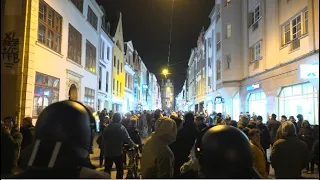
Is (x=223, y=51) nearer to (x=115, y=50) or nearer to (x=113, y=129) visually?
(x=115, y=50)

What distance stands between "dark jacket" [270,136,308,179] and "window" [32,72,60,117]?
10.1m

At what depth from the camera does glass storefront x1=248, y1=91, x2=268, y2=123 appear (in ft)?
57.2

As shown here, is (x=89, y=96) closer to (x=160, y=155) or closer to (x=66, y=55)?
(x=66, y=55)

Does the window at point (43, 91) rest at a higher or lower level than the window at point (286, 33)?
lower

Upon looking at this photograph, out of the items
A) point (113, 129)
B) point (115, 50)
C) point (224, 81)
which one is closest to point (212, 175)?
point (113, 129)

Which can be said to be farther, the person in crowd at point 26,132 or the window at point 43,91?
the window at point 43,91

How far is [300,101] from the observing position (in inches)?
526

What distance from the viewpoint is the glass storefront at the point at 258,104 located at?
1742cm

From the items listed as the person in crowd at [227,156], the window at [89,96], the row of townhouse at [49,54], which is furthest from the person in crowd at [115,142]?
the window at [89,96]

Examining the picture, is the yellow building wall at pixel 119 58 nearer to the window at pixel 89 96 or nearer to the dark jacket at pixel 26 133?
the window at pixel 89 96

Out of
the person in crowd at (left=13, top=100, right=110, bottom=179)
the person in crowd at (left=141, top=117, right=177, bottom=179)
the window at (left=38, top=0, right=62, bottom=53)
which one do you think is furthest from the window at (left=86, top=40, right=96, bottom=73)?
the person in crowd at (left=13, top=100, right=110, bottom=179)

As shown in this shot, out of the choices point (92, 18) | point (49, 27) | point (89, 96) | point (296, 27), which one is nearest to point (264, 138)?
point (296, 27)

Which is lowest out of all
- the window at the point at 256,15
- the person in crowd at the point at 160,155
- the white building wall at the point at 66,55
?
the person in crowd at the point at 160,155

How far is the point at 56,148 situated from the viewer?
176cm
